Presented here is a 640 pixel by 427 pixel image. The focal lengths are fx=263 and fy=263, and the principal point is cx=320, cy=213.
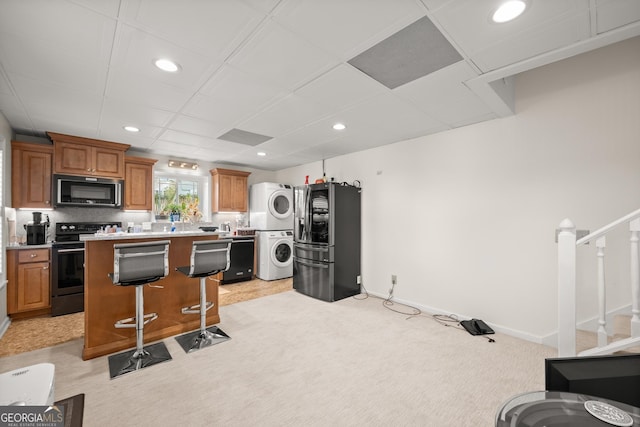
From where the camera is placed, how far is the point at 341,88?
235cm

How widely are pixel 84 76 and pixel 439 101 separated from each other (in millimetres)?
3131

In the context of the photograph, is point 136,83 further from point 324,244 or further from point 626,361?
point 626,361

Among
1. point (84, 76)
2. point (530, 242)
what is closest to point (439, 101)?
point (530, 242)

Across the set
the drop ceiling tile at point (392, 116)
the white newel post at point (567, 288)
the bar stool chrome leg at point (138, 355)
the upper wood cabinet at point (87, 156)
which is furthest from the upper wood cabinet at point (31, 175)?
the white newel post at point (567, 288)

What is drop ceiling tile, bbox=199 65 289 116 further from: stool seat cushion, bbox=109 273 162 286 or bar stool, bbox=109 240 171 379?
stool seat cushion, bbox=109 273 162 286

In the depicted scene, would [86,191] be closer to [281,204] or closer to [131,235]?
[131,235]

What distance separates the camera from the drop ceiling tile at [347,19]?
1.44 meters

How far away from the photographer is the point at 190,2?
1407 millimetres

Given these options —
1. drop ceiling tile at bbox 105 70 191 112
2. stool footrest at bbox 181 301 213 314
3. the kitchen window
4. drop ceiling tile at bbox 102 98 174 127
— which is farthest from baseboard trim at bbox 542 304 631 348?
the kitchen window

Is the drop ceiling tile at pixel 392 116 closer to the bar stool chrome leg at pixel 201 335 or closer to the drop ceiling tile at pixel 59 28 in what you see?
the drop ceiling tile at pixel 59 28

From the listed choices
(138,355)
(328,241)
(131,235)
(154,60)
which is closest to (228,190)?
(328,241)

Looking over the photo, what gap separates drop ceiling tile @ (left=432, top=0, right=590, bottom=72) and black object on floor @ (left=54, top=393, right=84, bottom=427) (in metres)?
3.13

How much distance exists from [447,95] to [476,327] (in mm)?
2505

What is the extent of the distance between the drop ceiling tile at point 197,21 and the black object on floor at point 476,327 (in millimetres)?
3464
